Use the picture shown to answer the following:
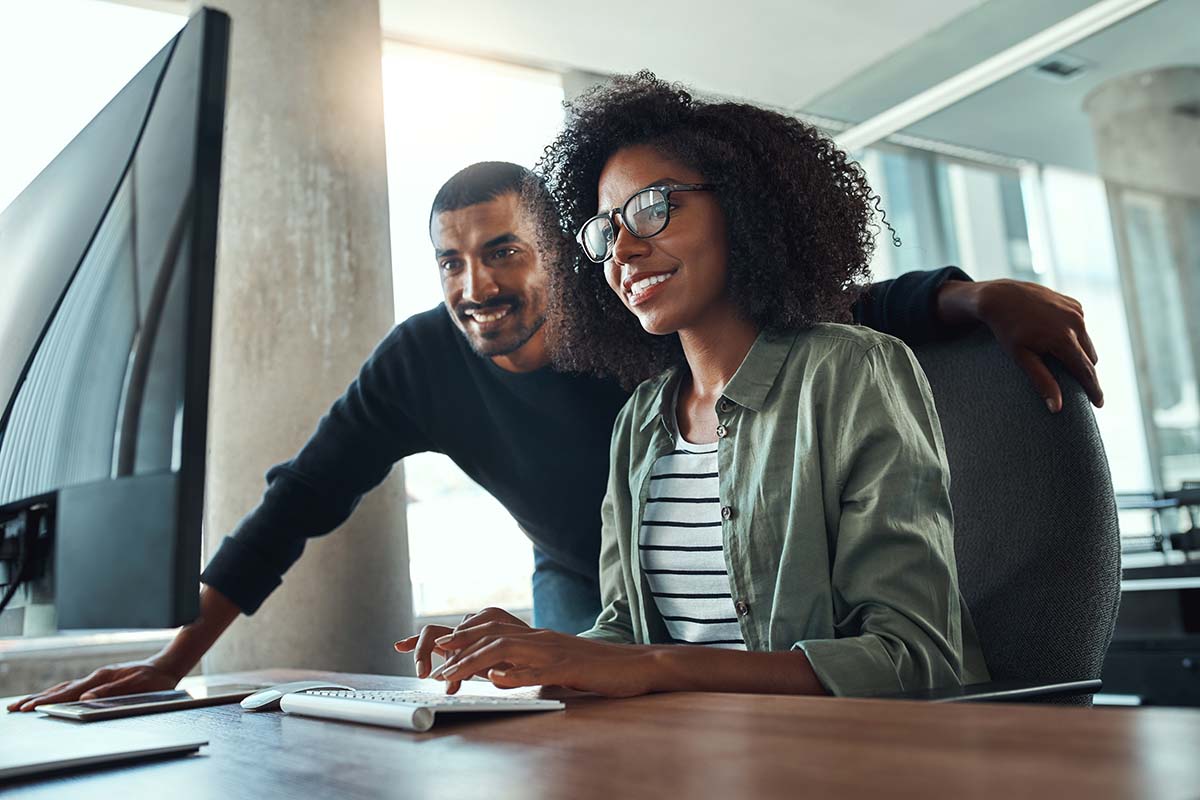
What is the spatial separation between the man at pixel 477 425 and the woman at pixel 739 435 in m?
0.20

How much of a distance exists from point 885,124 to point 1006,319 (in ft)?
11.4

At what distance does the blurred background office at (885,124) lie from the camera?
10.7ft

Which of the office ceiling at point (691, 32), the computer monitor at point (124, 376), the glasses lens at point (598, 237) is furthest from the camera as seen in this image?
the office ceiling at point (691, 32)

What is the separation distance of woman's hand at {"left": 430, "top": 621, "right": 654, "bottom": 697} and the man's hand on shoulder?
23.3 inches

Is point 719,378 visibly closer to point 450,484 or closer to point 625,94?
point 625,94

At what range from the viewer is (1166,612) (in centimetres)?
267

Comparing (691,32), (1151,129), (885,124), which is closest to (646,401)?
(1151,129)

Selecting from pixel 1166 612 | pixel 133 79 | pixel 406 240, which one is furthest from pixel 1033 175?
pixel 133 79

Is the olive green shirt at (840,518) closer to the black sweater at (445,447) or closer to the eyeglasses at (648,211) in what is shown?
the eyeglasses at (648,211)

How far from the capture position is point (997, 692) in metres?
0.91

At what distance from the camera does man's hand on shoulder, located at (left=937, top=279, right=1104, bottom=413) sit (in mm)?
1218

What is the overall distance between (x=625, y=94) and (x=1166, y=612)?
6.62ft

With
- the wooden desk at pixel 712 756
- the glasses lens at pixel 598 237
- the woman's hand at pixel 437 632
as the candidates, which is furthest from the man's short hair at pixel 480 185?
the wooden desk at pixel 712 756

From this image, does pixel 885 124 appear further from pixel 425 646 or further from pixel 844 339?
pixel 425 646
